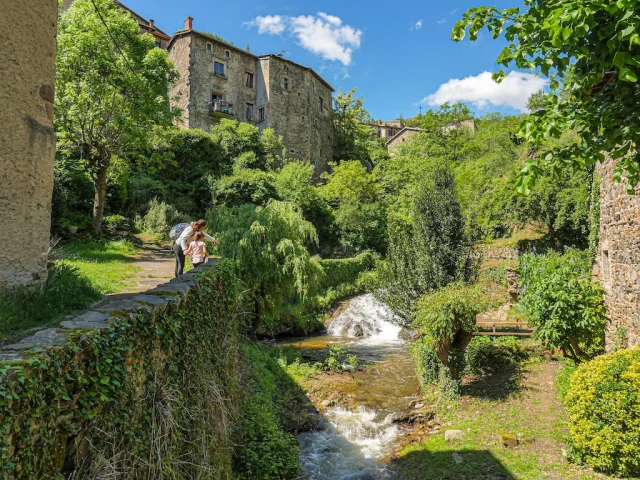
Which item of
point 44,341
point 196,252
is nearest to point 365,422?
point 196,252

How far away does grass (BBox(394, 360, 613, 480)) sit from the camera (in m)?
7.31

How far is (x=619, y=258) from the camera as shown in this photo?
26.0 ft

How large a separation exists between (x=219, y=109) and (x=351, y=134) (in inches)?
665

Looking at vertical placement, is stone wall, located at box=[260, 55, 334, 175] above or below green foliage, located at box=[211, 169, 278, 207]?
above

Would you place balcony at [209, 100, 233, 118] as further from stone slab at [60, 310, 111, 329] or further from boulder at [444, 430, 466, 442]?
stone slab at [60, 310, 111, 329]

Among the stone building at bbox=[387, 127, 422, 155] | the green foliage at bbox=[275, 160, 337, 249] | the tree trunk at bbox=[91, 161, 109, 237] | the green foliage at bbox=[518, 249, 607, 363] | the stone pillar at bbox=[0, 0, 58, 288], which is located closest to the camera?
the stone pillar at bbox=[0, 0, 58, 288]

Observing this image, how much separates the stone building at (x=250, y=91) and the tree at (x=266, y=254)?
2311cm

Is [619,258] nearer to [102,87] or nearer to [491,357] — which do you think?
[491,357]

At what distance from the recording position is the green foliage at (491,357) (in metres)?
11.4

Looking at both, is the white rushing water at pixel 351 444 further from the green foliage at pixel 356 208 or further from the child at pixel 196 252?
the green foliage at pixel 356 208

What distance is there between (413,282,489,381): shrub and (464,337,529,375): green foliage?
0.64m

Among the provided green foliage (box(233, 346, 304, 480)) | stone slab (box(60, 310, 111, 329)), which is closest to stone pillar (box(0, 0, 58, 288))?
stone slab (box(60, 310, 111, 329))

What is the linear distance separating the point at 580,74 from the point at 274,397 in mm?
9618

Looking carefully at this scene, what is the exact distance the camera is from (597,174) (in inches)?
385
